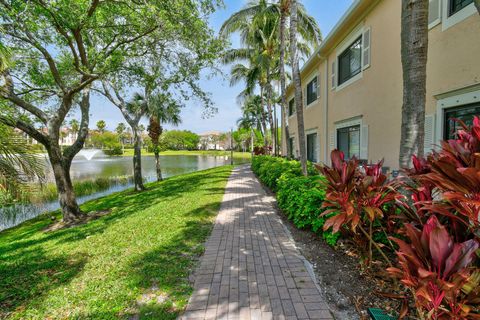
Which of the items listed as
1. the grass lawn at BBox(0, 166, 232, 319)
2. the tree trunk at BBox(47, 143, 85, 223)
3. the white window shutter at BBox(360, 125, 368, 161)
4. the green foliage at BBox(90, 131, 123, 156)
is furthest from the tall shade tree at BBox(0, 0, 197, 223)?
the green foliage at BBox(90, 131, 123, 156)

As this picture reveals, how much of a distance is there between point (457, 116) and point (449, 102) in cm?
29

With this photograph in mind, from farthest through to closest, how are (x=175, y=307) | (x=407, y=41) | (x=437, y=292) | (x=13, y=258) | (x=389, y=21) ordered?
(x=389, y=21), (x=13, y=258), (x=407, y=41), (x=175, y=307), (x=437, y=292)

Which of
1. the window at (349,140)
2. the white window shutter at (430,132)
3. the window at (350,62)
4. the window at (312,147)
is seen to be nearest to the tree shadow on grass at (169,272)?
the white window shutter at (430,132)

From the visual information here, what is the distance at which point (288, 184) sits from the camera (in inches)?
241

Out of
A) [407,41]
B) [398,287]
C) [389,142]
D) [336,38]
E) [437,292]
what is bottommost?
[398,287]

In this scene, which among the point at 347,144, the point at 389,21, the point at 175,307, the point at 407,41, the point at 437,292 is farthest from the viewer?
the point at 347,144

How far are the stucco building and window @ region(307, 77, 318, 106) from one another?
4.3 inches

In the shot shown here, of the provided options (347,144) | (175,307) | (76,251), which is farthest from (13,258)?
(347,144)

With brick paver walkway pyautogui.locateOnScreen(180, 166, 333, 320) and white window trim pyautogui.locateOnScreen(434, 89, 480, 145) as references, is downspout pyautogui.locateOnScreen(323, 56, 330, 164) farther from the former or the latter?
brick paver walkway pyautogui.locateOnScreen(180, 166, 333, 320)

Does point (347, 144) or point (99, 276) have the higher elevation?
point (347, 144)

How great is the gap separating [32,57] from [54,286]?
8439 mm

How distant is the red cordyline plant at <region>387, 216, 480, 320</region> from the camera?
1610 mm

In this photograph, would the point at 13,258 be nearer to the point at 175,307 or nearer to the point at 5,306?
the point at 5,306

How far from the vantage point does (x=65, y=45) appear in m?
7.61
